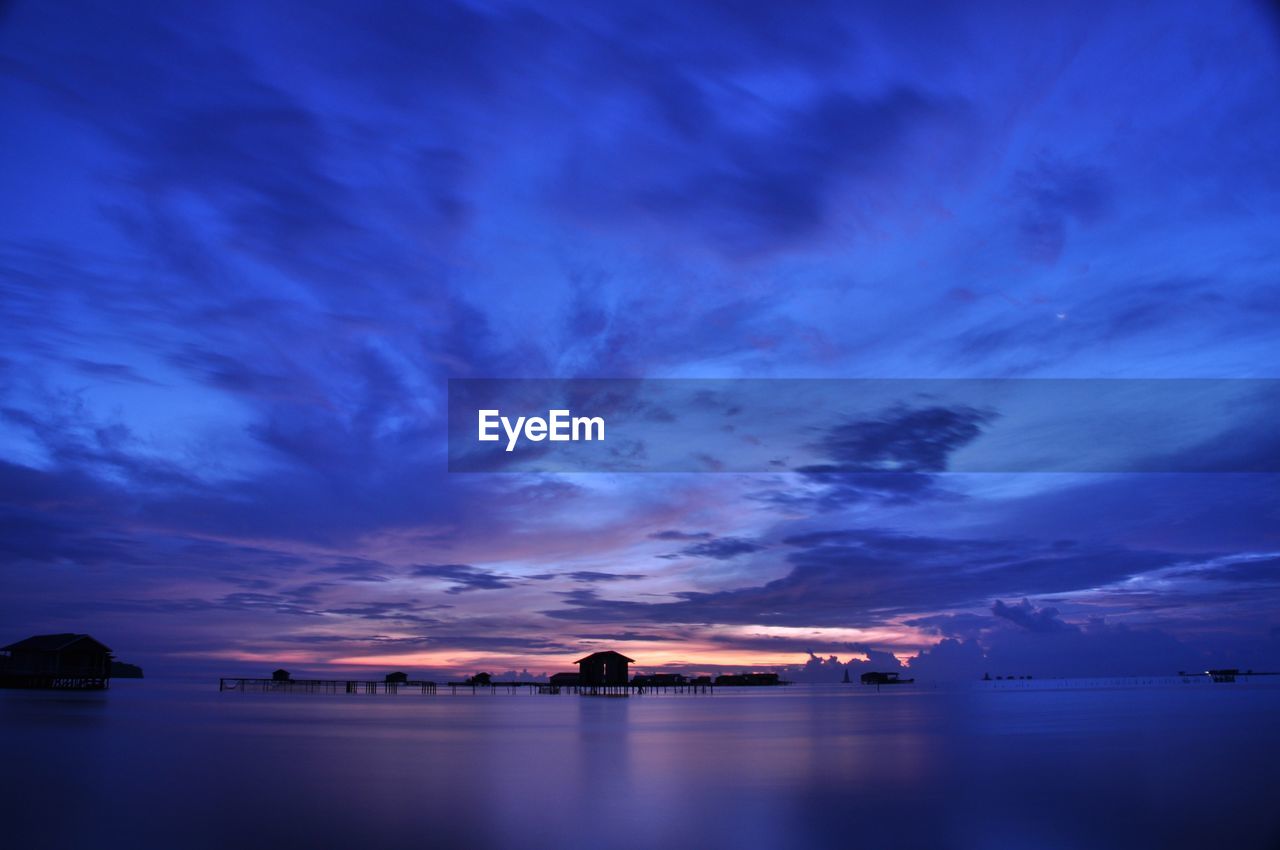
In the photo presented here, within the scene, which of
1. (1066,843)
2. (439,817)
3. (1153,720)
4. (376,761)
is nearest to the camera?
(1066,843)

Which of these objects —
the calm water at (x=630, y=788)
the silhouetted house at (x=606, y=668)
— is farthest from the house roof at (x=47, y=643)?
the silhouetted house at (x=606, y=668)

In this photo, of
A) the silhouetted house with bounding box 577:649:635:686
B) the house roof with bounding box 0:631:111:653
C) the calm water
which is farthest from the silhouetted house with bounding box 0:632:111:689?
the silhouetted house with bounding box 577:649:635:686

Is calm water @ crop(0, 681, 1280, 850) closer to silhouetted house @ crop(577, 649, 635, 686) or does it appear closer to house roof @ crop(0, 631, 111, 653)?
house roof @ crop(0, 631, 111, 653)

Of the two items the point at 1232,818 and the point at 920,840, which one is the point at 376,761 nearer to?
the point at 920,840

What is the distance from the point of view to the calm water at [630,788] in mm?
17891

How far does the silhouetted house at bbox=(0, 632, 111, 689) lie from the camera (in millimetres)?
67500

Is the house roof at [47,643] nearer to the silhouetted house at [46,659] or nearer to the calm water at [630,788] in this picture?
the silhouetted house at [46,659]

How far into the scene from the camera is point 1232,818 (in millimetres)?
19688

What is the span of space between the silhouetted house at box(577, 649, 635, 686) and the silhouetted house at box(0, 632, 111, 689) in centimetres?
4621

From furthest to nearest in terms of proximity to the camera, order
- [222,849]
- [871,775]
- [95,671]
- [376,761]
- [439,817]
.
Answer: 1. [95,671]
2. [376,761]
3. [871,775]
4. [439,817]
5. [222,849]

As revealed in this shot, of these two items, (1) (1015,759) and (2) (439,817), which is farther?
(1) (1015,759)

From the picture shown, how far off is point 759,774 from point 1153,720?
4002cm

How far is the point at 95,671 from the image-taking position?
7362cm

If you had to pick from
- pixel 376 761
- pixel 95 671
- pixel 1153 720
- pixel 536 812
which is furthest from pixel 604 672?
pixel 536 812
